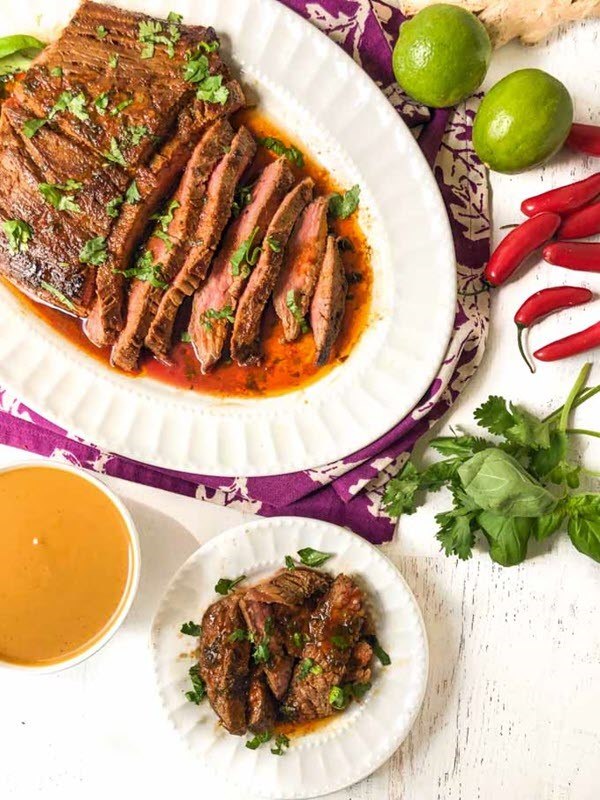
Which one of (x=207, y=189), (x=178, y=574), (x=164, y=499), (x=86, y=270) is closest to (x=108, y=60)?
(x=207, y=189)

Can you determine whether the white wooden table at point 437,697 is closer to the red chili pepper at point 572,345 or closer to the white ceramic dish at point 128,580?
the white ceramic dish at point 128,580

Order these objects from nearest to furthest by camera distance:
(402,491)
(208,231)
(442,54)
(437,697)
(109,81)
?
(442,54) < (109,81) < (208,231) < (402,491) < (437,697)

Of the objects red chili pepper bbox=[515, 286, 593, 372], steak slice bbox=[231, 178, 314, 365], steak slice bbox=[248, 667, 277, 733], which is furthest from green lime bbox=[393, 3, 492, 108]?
steak slice bbox=[248, 667, 277, 733]

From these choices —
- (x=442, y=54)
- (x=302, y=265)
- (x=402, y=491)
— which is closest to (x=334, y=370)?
(x=302, y=265)

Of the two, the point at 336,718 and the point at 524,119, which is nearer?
the point at 524,119

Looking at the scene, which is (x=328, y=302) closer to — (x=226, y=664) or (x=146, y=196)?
(x=146, y=196)
